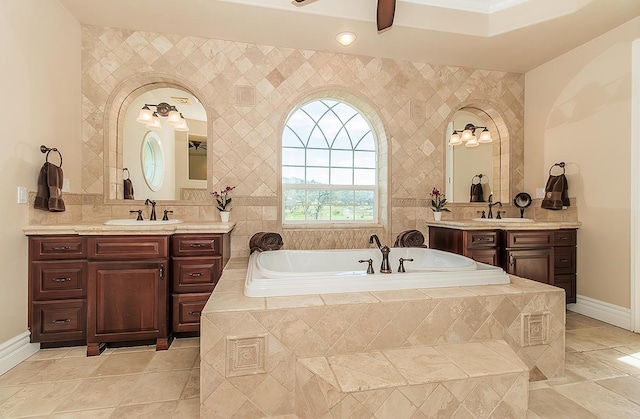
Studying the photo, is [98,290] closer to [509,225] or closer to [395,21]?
[395,21]

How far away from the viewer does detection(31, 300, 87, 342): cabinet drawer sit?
2.15 metres

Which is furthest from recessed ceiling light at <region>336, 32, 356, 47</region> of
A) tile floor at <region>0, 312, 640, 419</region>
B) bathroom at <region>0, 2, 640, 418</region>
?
tile floor at <region>0, 312, 640, 419</region>

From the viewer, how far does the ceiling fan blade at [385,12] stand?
2156 millimetres

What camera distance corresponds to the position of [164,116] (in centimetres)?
→ 316

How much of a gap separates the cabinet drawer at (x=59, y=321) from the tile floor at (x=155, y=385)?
0.38ft

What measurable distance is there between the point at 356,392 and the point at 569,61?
3.71m

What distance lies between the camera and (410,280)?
185 centimetres

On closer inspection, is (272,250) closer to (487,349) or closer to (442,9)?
(487,349)

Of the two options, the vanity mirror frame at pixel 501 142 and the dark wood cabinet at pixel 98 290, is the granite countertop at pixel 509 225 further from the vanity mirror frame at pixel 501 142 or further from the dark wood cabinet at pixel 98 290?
the dark wood cabinet at pixel 98 290

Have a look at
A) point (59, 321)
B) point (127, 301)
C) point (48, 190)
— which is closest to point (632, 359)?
point (127, 301)

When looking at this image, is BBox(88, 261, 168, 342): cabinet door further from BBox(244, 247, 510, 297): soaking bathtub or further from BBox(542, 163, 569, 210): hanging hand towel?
BBox(542, 163, 569, 210): hanging hand towel

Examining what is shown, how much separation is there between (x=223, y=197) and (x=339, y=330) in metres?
1.89

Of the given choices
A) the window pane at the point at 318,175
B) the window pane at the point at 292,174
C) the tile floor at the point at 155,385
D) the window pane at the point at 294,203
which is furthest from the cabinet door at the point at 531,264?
the window pane at the point at 292,174

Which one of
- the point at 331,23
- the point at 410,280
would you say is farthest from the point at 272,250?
the point at 331,23
